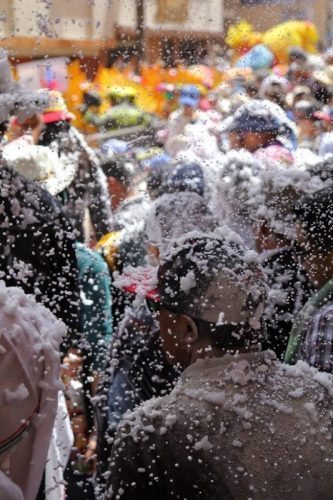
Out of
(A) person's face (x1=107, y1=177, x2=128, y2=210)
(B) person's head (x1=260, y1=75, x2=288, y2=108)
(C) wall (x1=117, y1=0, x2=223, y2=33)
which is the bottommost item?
(A) person's face (x1=107, y1=177, x2=128, y2=210)

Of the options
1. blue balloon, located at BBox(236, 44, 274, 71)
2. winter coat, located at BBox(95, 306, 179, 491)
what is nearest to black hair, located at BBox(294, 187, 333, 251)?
winter coat, located at BBox(95, 306, 179, 491)

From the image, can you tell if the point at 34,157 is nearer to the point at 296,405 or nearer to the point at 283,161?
the point at 283,161

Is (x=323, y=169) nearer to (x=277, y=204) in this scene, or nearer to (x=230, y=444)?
(x=277, y=204)

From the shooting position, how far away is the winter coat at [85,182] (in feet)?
7.06

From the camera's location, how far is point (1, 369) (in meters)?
0.78

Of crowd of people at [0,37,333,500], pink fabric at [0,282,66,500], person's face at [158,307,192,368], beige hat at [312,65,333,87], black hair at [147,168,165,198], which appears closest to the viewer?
pink fabric at [0,282,66,500]

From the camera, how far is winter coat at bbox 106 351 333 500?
40.5 inches

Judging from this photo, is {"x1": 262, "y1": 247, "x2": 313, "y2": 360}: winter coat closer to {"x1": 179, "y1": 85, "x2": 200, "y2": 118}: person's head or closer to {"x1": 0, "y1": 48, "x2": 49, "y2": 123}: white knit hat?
{"x1": 0, "y1": 48, "x2": 49, "y2": 123}: white knit hat

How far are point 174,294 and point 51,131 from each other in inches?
49.2

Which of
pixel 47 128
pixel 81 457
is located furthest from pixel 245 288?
pixel 47 128

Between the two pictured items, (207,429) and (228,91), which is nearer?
(207,429)

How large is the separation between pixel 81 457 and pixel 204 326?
889 mm

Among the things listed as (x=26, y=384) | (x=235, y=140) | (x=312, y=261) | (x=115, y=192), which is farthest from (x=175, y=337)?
(x=115, y=192)

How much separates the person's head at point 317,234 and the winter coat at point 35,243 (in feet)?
1.84
